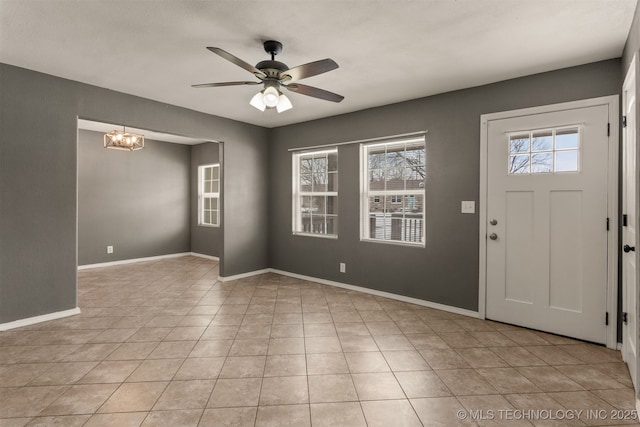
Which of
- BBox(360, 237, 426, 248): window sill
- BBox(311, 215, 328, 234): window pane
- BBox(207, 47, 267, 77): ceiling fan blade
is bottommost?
BBox(360, 237, 426, 248): window sill

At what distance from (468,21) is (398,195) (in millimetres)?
2234

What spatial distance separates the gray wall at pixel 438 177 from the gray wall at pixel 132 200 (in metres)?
3.74

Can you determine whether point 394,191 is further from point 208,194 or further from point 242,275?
point 208,194

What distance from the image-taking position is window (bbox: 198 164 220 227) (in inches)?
277

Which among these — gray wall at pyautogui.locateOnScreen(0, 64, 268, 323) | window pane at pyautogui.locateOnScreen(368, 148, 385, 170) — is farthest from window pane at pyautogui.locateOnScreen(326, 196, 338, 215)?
gray wall at pyautogui.locateOnScreen(0, 64, 268, 323)

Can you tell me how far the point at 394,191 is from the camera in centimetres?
420

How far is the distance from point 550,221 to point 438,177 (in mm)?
1187

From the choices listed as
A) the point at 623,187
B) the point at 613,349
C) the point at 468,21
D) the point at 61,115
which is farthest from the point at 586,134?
the point at 61,115

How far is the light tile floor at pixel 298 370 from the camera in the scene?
1.86m

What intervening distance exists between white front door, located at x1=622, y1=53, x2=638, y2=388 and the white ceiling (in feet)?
1.75

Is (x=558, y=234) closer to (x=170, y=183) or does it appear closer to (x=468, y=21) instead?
(x=468, y=21)

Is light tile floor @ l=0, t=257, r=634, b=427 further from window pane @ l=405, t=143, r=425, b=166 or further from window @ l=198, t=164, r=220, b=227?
window @ l=198, t=164, r=220, b=227

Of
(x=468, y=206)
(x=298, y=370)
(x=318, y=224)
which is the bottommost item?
(x=298, y=370)

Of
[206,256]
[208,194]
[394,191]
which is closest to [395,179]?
[394,191]
